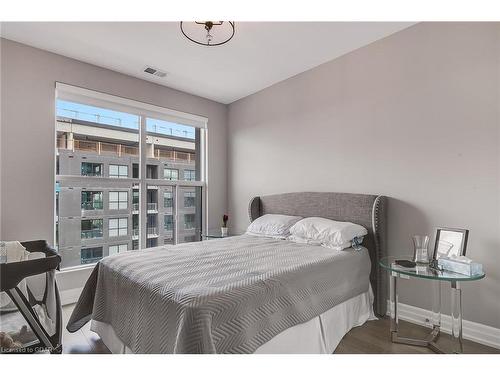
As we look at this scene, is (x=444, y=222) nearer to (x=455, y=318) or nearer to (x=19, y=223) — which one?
(x=455, y=318)

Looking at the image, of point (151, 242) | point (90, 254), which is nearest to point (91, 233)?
point (90, 254)

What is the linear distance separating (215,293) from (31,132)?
8.71 feet

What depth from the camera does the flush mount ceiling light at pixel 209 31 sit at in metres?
2.32

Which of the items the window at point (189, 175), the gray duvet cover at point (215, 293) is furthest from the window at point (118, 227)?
the gray duvet cover at point (215, 293)

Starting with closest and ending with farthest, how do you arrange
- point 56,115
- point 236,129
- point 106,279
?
point 106,279 → point 56,115 → point 236,129

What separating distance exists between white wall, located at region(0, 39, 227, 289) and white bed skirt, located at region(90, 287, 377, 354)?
1.39 m

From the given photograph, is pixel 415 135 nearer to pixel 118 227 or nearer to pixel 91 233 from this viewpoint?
pixel 118 227

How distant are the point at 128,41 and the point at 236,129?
200 cm

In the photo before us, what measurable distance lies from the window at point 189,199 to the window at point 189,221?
16 cm

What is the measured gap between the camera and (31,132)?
8.91 feet

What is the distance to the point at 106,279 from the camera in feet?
6.57

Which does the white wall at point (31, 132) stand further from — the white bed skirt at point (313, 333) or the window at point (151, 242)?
the white bed skirt at point (313, 333)
